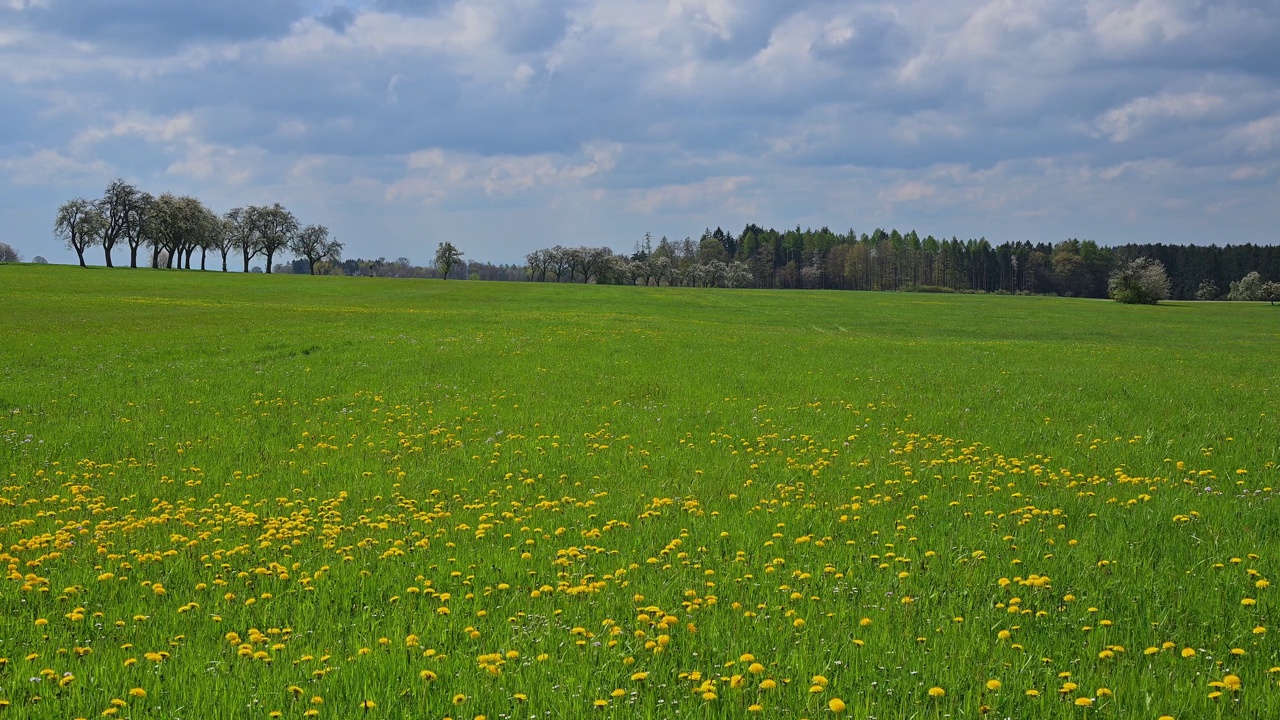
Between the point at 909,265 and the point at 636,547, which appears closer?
the point at 636,547

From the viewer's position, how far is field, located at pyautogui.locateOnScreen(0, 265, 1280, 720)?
5.02m

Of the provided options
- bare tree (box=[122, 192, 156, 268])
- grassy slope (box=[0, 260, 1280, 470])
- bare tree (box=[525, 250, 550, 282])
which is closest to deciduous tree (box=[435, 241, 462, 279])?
bare tree (box=[525, 250, 550, 282])

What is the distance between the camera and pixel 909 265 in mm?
188500

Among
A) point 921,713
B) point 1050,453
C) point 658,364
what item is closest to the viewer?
point 921,713

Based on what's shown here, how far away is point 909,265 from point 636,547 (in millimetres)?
193023

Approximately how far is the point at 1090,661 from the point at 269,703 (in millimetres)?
5262

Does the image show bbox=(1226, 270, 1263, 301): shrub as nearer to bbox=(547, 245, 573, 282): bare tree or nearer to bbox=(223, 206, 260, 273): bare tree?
bbox=(547, 245, 573, 282): bare tree

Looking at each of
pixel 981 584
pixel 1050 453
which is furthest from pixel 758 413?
pixel 981 584

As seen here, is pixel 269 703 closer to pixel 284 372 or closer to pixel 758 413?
pixel 758 413

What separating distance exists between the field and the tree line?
16261cm

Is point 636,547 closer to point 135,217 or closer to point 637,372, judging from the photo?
point 637,372

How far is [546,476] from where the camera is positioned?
11.1 m

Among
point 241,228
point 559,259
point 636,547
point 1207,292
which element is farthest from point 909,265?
point 636,547

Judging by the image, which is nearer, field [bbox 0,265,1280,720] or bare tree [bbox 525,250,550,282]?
field [bbox 0,265,1280,720]
